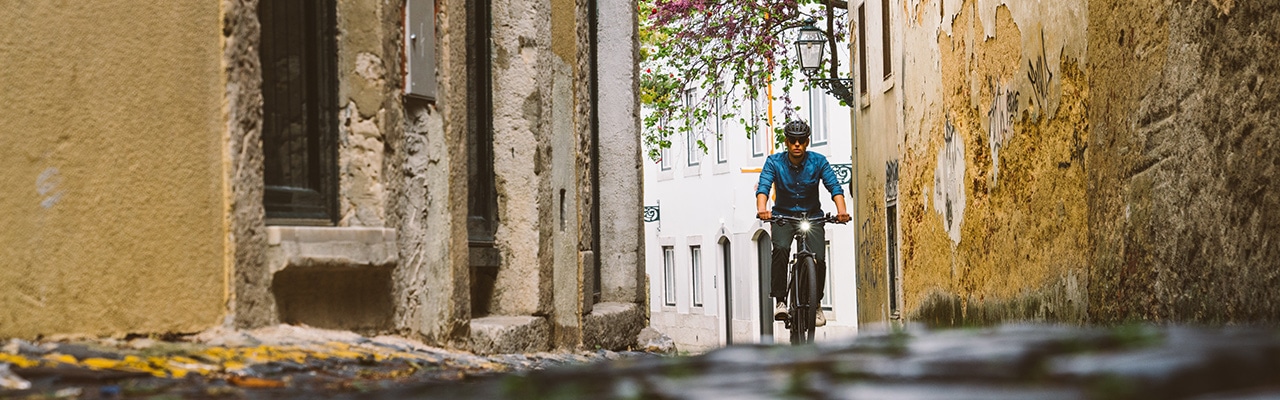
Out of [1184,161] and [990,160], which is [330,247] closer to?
[1184,161]

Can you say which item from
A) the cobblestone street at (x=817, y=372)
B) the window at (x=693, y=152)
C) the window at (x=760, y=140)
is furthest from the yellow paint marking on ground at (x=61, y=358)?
the window at (x=693, y=152)

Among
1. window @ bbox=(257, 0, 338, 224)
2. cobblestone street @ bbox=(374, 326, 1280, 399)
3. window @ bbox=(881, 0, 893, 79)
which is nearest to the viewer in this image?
cobblestone street @ bbox=(374, 326, 1280, 399)

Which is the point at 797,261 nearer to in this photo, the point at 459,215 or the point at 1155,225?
the point at 459,215

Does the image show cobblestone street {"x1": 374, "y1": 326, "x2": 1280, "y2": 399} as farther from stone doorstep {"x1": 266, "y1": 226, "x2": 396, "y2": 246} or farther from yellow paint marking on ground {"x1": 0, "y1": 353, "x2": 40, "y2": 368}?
stone doorstep {"x1": 266, "y1": 226, "x2": 396, "y2": 246}

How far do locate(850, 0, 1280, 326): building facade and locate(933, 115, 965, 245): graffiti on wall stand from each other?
18 mm

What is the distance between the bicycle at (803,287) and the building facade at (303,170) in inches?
51.5

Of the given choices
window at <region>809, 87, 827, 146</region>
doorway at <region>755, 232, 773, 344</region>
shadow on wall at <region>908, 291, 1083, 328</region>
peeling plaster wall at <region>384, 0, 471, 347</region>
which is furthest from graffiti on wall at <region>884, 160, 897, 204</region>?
doorway at <region>755, 232, 773, 344</region>

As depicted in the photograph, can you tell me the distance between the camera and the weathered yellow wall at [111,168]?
510cm

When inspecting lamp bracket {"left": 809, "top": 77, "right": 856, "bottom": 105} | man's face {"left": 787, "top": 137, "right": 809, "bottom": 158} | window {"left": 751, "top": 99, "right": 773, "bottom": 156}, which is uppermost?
window {"left": 751, "top": 99, "right": 773, "bottom": 156}

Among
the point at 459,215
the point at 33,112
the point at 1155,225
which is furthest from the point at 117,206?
the point at 1155,225

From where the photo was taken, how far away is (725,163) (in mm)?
31406

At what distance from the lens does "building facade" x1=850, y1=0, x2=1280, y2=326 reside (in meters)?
5.24

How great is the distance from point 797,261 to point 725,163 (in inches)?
810

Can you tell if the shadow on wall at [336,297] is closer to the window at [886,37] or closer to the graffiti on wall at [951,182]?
the graffiti on wall at [951,182]
